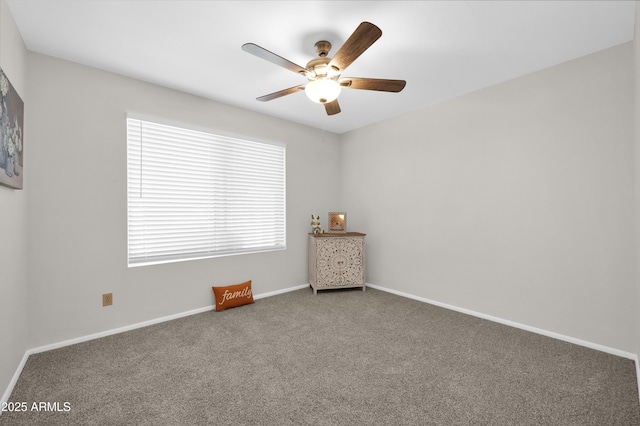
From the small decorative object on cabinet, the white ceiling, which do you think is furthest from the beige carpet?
the white ceiling

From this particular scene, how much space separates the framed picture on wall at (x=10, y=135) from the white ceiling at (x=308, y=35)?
0.56m

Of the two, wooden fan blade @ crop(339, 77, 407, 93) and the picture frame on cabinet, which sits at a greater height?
wooden fan blade @ crop(339, 77, 407, 93)

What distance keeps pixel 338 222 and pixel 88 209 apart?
2.83 metres

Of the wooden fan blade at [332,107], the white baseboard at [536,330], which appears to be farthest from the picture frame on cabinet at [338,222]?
the wooden fan blade at [332,107]

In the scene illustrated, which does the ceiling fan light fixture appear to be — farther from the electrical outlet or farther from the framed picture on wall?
the electrical outlet

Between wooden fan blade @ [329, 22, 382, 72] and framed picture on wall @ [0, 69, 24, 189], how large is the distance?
195 cm

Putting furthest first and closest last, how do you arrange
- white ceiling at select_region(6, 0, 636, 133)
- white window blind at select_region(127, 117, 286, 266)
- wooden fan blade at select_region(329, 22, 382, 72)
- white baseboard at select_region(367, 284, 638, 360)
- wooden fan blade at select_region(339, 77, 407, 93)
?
white window blind at select_region(127, 117, 286, 266)
white baseboard at select_region(367, 284, 638, 360)
wooden fan blade at select_region(339, 77, 407, 93)
white ceiling at select_region(6, 0, 636, 133)
wooden fan blade at select_region(329, 22, 382, 72)

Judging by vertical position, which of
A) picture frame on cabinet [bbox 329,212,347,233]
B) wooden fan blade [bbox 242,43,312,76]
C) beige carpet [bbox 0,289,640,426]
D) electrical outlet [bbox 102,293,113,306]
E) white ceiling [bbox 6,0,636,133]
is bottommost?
beige carpet [bbox 0,289,640,426]

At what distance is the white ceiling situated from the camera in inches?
71.6

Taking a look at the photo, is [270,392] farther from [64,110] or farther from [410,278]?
[64,110]

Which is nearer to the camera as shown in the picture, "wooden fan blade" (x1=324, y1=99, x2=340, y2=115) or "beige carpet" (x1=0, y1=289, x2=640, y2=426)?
"beige carpet" (x1=0, y1=289, x2=640, y2=426)

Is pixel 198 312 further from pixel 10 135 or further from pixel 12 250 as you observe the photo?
pixel 10 135

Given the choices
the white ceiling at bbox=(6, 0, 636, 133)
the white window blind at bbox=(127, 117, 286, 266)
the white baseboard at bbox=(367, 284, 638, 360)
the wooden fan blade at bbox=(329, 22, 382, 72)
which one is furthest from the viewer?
the white window blind at bbox=(127, 117, 286, 266)

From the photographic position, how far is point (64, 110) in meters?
2.40
